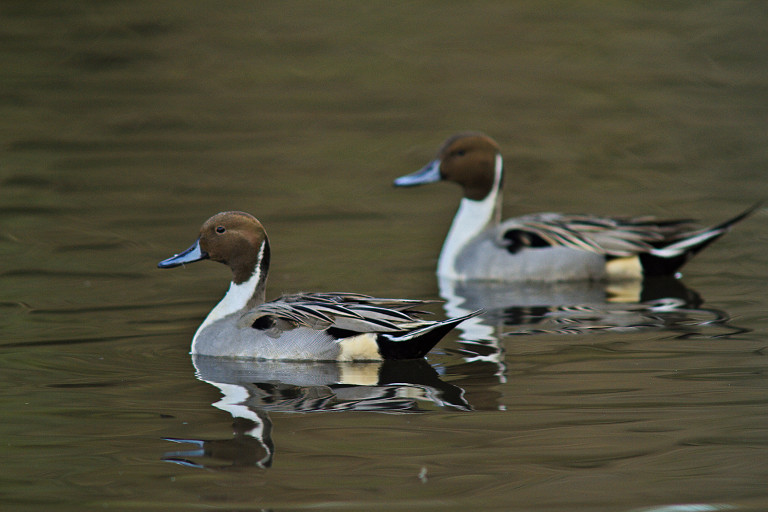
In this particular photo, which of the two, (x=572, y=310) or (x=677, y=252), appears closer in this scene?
(x=572, y=310)

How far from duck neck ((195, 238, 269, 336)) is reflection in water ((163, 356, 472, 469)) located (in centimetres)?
43

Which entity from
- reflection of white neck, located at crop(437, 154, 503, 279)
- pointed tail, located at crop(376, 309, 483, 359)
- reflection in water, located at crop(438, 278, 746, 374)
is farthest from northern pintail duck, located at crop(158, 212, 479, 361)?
reflection of white neck, located at crop(437, 154, 503, 279)

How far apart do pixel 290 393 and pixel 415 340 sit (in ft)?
2.91

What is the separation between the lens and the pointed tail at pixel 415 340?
706 centimetres

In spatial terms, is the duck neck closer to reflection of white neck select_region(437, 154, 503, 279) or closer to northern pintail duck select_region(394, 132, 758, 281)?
northern pintail duck select_region(394, 132, 758, 281)

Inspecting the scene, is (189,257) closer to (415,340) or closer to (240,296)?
(240,296)

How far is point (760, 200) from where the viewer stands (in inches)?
469

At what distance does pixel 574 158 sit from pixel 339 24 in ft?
22.0

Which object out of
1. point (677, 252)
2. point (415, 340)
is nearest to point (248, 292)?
point (415, 340)

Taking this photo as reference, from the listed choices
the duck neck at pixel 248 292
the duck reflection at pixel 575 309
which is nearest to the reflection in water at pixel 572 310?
the duck reflection at pixel 575 309

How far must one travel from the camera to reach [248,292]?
7.82 metres

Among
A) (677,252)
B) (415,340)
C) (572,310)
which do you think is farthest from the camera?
(677,252)

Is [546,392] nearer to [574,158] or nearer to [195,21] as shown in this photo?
[574,158]

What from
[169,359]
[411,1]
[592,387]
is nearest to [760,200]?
[592,387]
